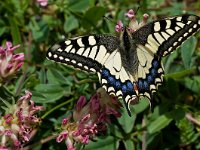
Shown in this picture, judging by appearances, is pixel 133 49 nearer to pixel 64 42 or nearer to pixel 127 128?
pixel 64 42

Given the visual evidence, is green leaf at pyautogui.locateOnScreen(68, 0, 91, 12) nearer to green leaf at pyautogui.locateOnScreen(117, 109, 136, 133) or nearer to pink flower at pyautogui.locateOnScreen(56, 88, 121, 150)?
green leaf at pyautogui.locateOnScreen(117, 109, 136, 133)

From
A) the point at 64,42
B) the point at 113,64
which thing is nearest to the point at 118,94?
the point at 113,64

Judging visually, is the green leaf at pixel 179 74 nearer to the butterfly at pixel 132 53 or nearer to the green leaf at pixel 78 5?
the butterfly at pixel 132 53

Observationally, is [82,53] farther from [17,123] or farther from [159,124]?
[159,124]

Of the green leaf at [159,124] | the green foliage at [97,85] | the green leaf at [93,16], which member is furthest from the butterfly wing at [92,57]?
the green leaf at [93,16]

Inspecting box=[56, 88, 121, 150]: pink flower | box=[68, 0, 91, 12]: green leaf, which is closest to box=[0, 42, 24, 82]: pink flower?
box=[56, 88, 121, 150]: pink flower

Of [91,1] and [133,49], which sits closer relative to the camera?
[133,49]
